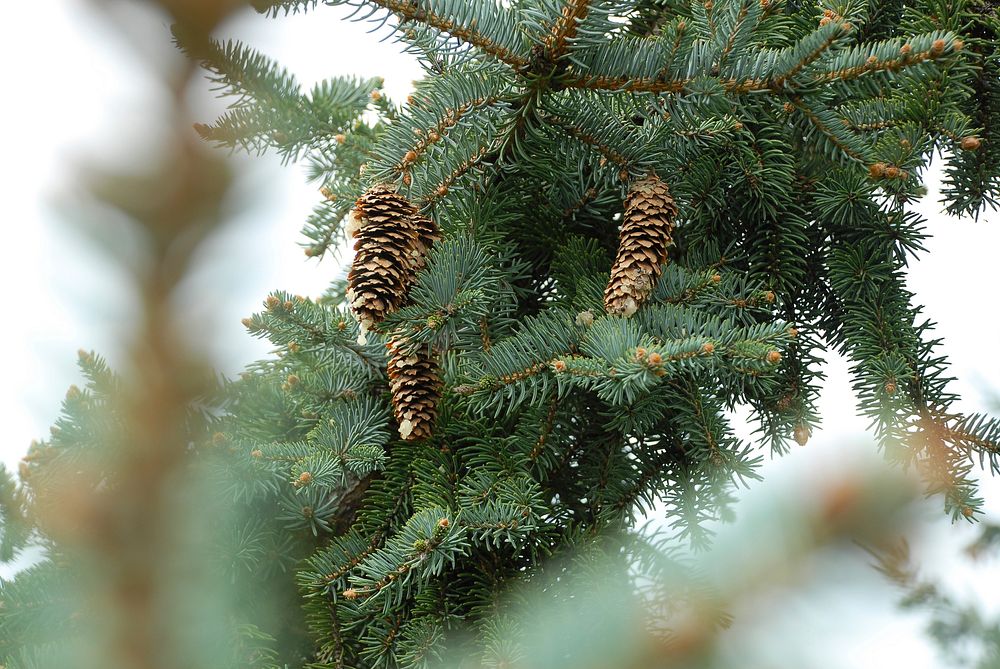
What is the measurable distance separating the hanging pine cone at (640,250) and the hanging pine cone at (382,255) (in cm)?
11

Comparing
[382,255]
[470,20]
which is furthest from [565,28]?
[382,255]

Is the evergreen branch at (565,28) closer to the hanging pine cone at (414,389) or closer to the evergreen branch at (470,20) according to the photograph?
the evergreen branch at (470,20)

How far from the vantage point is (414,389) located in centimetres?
52

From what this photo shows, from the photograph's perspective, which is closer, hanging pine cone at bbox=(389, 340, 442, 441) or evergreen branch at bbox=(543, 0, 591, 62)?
evergreen branch at bbox=(543, 0, 591, 62)

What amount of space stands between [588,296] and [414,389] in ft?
0.39

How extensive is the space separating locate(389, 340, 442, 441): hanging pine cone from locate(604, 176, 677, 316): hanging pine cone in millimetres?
115

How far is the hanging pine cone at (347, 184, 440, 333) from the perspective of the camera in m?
0.46

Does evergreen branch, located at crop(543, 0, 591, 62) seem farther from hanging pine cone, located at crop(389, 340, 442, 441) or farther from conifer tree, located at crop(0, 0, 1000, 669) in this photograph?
hanging pine cone, located at crop(389, 340, 442, 441)

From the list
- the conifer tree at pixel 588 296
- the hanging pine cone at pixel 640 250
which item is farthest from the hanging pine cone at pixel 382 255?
the hanging pine cone at pixel 640 250

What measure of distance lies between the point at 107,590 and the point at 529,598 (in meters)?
0.36

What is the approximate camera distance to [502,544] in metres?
0.52

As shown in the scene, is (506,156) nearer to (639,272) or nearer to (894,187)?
(639,272)

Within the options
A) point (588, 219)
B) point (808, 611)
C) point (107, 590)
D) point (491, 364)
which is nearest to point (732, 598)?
point (808, 611)

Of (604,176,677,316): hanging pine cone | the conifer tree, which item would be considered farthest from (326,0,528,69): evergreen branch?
(604,176,677,316): hanging pine cone
